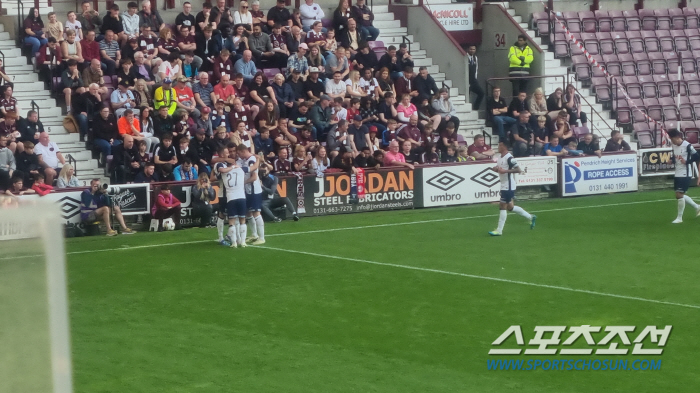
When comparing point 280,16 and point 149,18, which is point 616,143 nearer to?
point 280,16

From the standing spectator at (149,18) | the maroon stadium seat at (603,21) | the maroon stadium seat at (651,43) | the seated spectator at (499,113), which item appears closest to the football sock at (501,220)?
the seated spectator at (499,113)

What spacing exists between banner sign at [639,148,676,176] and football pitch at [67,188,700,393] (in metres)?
4.61

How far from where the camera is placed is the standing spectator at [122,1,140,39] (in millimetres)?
24859

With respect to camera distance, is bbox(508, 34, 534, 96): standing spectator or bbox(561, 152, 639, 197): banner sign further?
bbox(508, 34, 534, 96): standing spectator

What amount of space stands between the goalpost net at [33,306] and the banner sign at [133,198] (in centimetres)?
1720

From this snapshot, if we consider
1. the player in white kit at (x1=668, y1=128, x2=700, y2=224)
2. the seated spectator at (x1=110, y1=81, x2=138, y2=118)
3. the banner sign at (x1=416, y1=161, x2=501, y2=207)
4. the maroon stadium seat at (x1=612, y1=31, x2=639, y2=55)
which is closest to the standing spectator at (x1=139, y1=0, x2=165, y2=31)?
the seated spectator at (x1=110, y1=81, x2=138, y2=118)

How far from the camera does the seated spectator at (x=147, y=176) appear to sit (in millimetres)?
21484

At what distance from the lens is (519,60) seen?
29516 mm

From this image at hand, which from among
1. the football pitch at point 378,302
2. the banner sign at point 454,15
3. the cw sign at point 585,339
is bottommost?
the cw sign at point 585,339

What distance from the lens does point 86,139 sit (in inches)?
915

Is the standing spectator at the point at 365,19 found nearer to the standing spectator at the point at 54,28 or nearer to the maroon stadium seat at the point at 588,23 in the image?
the maroon stadium seat at the point at 588,23

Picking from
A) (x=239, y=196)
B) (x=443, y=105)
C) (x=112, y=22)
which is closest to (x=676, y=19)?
(x=443, y=105)

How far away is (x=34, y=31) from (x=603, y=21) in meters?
18.0

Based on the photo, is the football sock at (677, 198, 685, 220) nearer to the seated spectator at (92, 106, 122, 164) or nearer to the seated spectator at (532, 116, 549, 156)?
the seated spectator at (532, 116, 549, 156)
